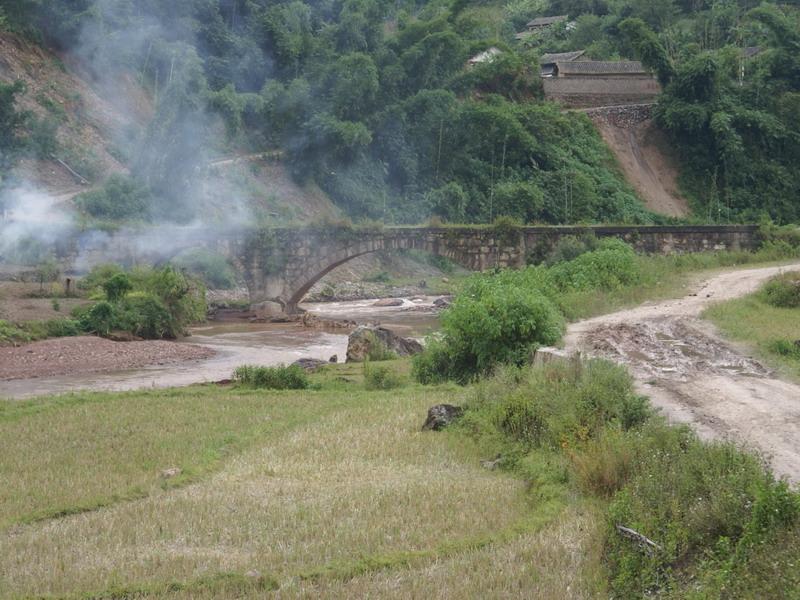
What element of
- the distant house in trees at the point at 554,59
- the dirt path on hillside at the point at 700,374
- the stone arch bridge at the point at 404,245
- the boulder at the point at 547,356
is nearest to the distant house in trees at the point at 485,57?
the distant house in trees at the point at 554,59

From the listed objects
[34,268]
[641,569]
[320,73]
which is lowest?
[641,569]

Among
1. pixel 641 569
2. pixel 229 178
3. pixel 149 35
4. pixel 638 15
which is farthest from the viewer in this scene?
pixel 638 15

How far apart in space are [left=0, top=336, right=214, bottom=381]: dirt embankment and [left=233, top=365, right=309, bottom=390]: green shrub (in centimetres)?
766

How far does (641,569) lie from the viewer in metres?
8.47

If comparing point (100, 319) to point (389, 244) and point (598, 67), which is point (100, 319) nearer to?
point (389, 244)

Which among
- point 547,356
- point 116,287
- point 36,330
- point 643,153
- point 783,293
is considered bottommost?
point 547,356

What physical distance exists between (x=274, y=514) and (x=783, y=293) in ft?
62.4

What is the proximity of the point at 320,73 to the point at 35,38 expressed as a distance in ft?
53.8

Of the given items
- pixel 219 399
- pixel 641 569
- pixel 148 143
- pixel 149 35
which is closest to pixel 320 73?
pixel 149 35

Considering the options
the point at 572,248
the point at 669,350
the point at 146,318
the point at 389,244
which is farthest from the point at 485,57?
the point at 669,350

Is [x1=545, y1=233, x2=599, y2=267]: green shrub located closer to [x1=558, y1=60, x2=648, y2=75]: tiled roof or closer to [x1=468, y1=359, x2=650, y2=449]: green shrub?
[x1=468, y1=359, x2=650, y2=449]: green shrub

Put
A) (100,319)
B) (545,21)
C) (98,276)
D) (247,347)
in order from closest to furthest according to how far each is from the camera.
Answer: (247,347), (100,319), (98,276), (545,21)

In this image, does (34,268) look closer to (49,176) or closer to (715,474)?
(49,176)

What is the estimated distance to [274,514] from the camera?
35.6ft
